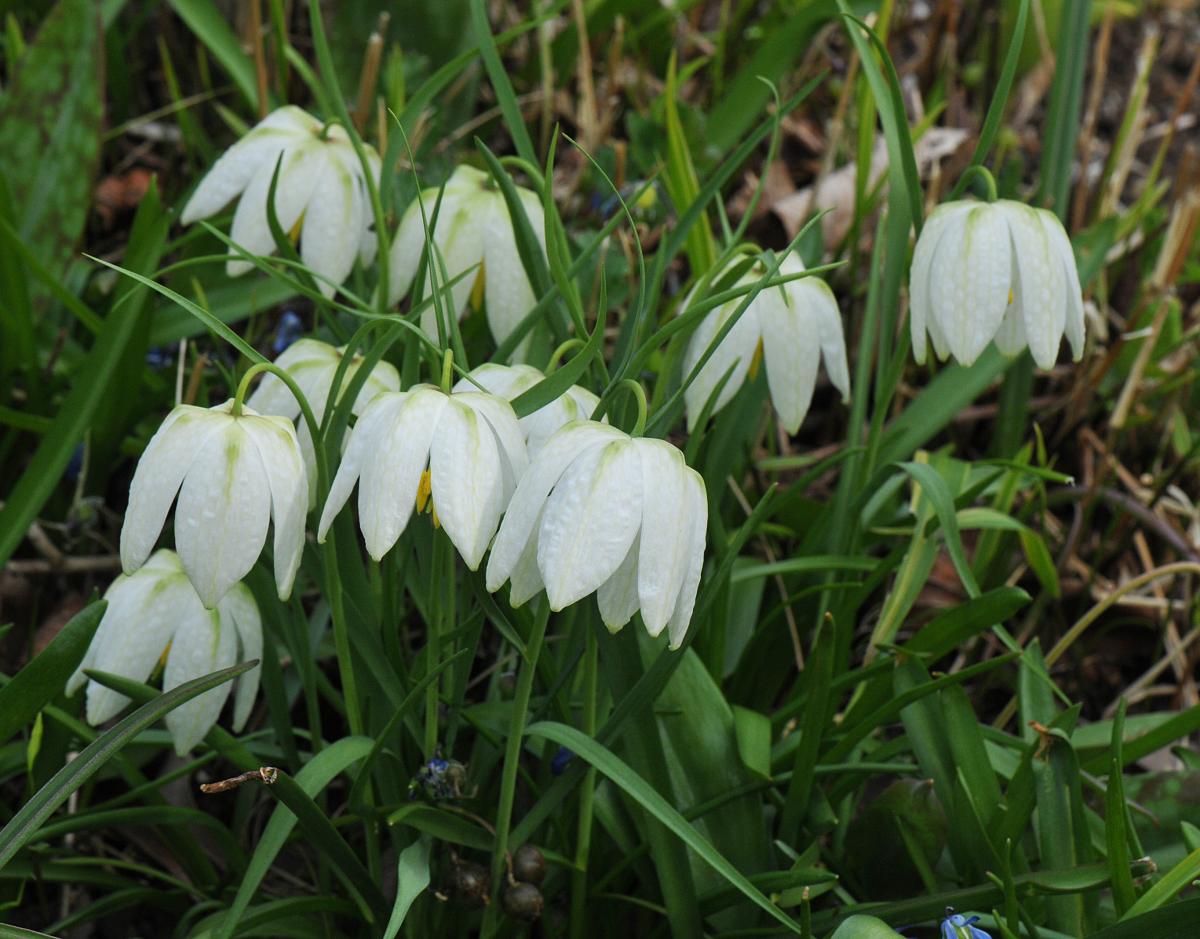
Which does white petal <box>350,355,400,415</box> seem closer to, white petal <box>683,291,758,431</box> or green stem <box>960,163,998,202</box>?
white petal <box>683,291,758,431</box>

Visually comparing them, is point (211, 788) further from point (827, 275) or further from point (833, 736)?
point (827, 275)

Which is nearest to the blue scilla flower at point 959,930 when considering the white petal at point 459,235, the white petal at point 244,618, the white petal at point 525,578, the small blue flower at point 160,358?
the white petal at point 525,578

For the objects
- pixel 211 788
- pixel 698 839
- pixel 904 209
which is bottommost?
pixel 698 839

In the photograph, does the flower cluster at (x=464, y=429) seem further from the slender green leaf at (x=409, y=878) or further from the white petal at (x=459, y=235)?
the slender green leaf at (x=409, y=878)

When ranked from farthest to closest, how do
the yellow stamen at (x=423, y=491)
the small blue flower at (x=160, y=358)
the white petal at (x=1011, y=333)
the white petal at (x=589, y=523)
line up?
the small blue flower at (x=160, y=358), the white petal at (x=1011, y=333), the yellow stamen at (x=423, y=491), the white petal at (x=589, y=523)

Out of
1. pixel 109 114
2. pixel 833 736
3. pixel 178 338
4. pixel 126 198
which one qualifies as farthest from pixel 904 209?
pixel 109 114

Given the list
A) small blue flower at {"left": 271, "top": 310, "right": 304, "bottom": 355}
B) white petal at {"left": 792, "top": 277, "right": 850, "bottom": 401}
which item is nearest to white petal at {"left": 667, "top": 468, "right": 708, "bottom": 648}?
white petal at {"left": 792, "top": 277, "right": 850, "bottom": 401}

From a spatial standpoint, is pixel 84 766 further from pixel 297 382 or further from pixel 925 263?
pixel 925 263
